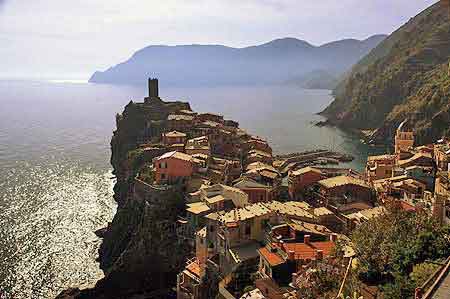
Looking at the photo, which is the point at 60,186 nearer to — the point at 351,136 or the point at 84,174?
the point at 84,174

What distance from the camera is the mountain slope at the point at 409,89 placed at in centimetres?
9212

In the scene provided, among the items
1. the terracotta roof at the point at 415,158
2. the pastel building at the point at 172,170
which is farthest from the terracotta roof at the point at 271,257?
the terracotta roof at the point at 415,158

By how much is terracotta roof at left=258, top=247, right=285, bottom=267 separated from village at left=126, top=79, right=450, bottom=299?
Answer: 0.02m

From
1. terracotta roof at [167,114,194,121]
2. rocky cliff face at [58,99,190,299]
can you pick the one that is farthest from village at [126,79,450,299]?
terracotta roof at [167,114,194,121]

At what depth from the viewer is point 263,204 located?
32.8 m

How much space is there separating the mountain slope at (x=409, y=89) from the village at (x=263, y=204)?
109 ft

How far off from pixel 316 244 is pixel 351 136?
8867 centimetres

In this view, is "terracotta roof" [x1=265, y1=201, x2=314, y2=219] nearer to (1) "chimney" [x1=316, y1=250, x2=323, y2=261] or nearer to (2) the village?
(2) the village

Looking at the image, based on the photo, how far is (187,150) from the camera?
50.4 meters

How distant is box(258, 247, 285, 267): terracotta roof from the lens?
2467 centimetres

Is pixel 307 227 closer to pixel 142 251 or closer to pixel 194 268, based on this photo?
pixel 194 268

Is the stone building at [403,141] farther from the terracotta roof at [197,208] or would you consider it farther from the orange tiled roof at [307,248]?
the orange tiled roof at [307,248]

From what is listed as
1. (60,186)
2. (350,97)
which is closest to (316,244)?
(60,186)

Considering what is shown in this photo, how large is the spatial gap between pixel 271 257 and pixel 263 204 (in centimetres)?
775
